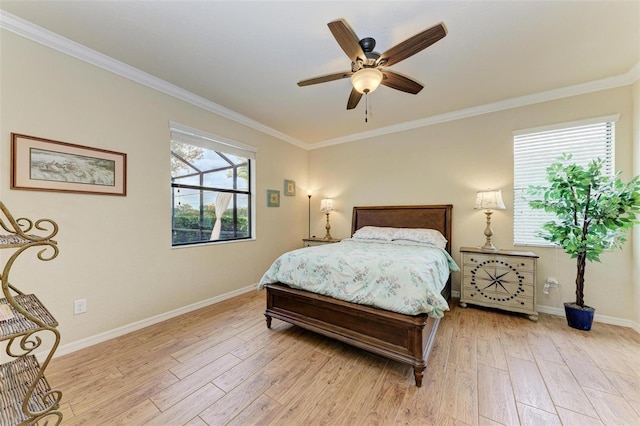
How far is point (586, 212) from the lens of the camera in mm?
2520

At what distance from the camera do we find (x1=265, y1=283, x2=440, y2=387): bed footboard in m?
1.83

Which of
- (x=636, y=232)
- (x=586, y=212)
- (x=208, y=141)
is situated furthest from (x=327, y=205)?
(x=636, y=232)

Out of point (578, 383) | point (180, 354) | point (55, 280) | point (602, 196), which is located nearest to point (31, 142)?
point (55, 280)

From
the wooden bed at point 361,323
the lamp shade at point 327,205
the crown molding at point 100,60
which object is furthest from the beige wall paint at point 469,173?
the crown molding at point 100,60

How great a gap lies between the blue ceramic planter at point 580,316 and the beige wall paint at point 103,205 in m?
4.11

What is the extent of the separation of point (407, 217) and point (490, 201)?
1.14m

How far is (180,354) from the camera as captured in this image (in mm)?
2156

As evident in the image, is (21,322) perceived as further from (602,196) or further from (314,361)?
(602,196)

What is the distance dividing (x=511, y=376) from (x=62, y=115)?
426 cm

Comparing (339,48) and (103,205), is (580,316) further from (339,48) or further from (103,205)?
(103,205)

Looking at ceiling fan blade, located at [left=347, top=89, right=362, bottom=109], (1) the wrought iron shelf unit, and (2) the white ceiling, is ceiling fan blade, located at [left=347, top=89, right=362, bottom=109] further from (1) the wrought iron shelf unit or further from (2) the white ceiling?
(1) the wrought iron shelf unit

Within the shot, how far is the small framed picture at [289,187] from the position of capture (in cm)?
458

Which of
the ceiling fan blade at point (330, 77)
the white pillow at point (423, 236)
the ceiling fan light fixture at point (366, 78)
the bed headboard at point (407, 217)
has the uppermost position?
the ceiling fan blade at point (330, 77)

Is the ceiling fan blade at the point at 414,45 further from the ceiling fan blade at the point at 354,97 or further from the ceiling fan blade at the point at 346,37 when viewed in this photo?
the ceiling fan blade at the point at 354,97
